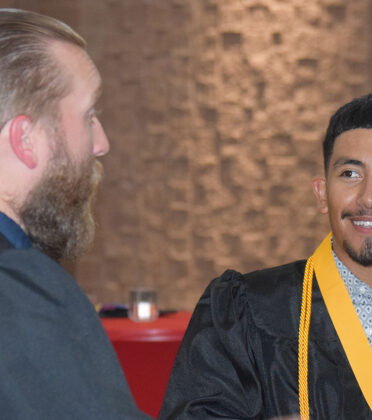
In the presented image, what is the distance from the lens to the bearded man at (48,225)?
2.69 ft

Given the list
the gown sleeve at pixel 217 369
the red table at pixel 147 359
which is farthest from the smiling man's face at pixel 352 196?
the red table at pixel 147 359

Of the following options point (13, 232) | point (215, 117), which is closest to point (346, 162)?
point (13, 232)

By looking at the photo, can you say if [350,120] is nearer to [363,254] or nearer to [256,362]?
[363,254]

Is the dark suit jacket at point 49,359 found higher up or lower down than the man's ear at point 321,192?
lower down

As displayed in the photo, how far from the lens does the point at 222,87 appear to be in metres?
4.12

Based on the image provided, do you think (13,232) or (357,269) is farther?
(357,269)

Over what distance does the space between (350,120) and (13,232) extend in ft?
3.54

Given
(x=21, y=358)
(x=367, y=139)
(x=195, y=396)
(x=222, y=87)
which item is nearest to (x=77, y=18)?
(x=222, y=87)

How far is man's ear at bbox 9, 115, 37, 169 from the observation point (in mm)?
966

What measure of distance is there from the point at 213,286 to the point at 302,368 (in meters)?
0.31

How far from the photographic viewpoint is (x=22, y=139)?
→ 3.19 feet

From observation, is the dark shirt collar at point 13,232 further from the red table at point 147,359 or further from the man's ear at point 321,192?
the red table at point 147,359

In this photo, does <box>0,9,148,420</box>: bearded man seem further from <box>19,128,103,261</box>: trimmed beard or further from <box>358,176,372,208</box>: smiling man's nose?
<box>358,176,372,208</box>: smiling man's nose

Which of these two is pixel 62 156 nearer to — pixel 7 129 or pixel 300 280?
pixel 7 129
